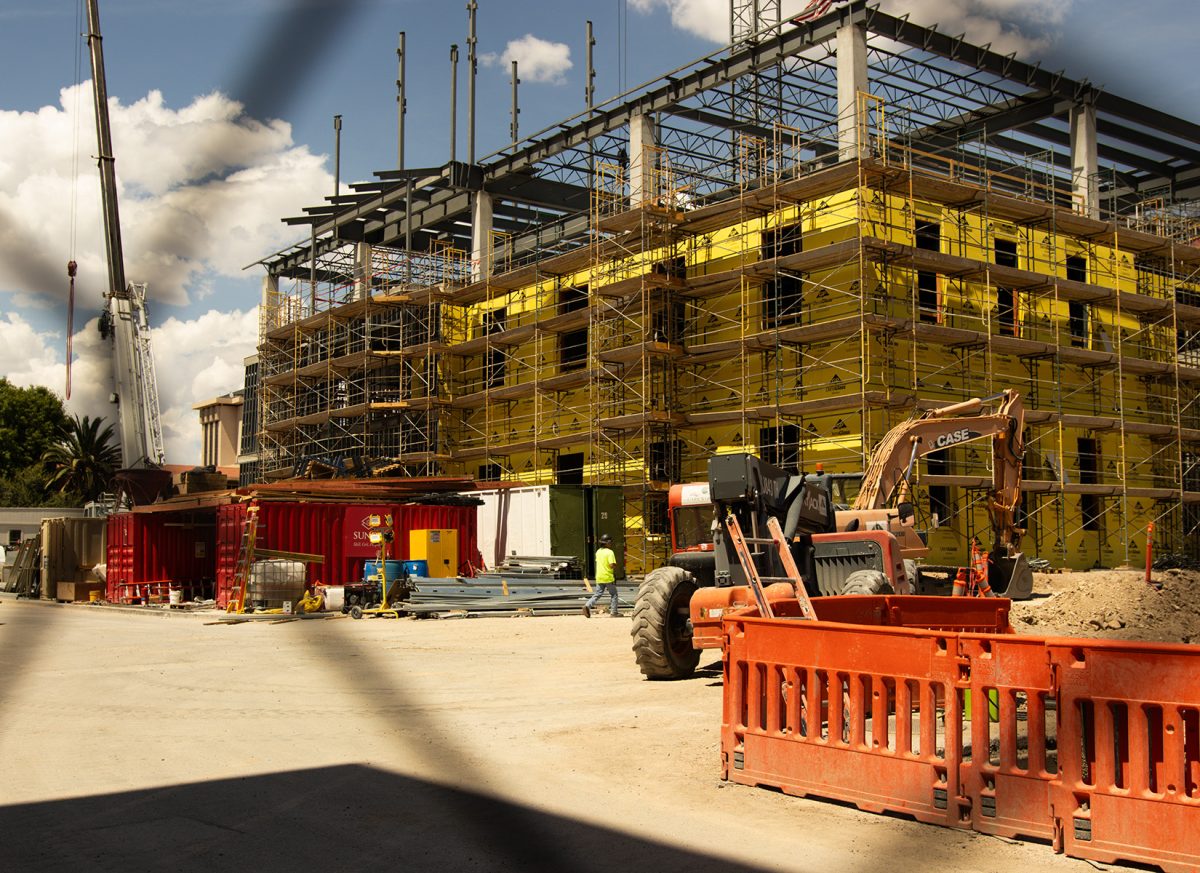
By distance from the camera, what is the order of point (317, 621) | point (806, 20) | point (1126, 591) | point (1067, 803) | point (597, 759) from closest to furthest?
point (1067, 803) < point (597, 759) < point (1126, 591) < point (317, 621) < point (806, 20)

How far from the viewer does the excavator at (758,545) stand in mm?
11961

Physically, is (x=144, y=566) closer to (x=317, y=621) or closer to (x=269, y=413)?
(x=317, y=621)

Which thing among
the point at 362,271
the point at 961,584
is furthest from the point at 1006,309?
the point at 362,271

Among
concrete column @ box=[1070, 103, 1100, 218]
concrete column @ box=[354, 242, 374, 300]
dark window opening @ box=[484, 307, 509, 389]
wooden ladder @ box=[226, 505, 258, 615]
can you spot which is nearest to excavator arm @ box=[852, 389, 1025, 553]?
wooden ladder @ box=[226, 505, 258, 615]

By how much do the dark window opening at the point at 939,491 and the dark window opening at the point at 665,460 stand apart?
292 inches

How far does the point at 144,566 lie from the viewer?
3184 cm

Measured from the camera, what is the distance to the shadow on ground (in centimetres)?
595

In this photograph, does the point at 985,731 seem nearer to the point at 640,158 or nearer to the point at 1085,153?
the point at 640,158

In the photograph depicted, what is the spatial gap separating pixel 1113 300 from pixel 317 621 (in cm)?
2493

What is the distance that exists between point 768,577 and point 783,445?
62.4 feet

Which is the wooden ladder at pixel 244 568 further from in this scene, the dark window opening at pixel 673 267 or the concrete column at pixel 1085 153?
the concrete column at pixel 1085 153

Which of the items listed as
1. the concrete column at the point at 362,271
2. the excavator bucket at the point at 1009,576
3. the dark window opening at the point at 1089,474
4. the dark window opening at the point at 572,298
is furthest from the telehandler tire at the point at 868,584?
the concrete column at the point at 362,271

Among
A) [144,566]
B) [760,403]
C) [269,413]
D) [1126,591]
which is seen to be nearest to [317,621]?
[144,566]

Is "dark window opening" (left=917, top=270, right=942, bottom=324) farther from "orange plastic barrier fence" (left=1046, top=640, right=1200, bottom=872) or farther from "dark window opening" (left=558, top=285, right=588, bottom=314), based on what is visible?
"orange plastic barrier fence" (left=1046, top=640, right=1200, bottom=872)
